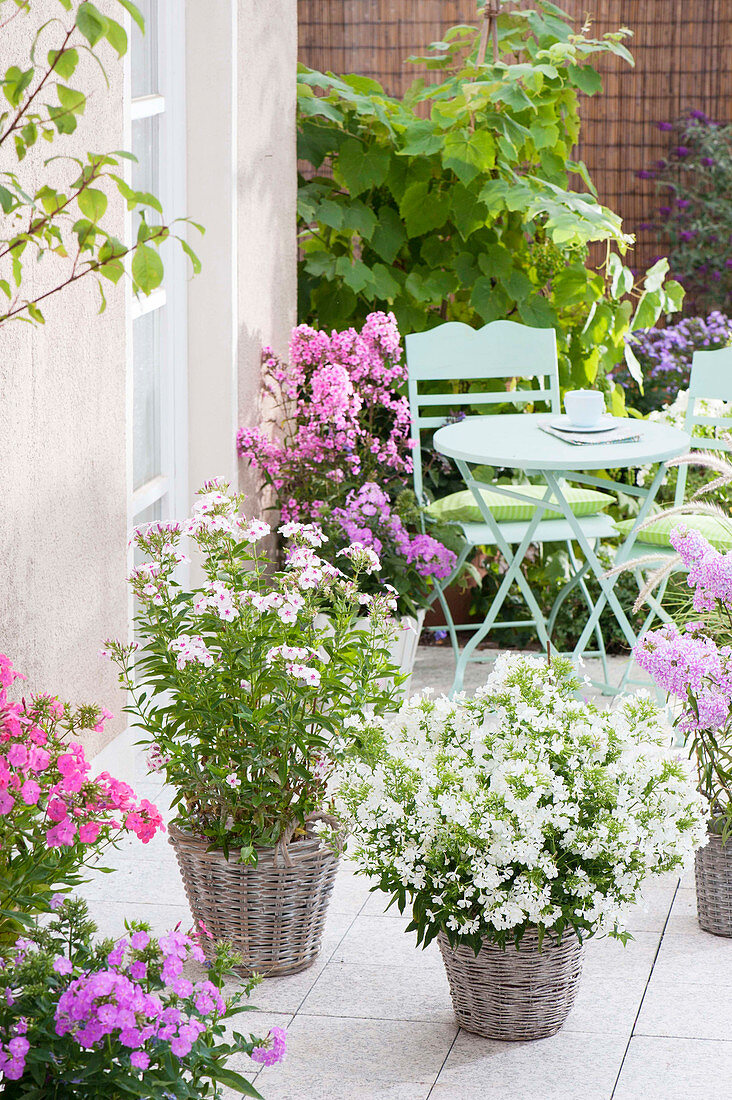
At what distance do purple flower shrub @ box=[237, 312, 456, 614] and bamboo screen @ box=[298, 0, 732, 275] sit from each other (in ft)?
7.95

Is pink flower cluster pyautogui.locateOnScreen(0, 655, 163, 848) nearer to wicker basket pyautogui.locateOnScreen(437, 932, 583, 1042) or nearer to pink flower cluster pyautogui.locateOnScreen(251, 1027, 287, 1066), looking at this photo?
pink flower cluster pyautogui.locateOnScreen(251, 1027, 287, 1066)

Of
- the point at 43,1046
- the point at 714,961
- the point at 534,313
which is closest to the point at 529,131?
the point at 534,313

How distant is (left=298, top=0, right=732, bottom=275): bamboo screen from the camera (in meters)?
6.72

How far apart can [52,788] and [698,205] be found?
5.58 meters

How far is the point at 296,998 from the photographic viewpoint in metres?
2.78

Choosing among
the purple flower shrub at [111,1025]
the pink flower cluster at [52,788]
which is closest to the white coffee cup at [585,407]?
the pink flower cluster at [52,788]

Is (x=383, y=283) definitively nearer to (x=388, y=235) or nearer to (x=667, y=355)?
(x=388, y=235)

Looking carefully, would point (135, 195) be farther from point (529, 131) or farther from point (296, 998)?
point (529, 131)

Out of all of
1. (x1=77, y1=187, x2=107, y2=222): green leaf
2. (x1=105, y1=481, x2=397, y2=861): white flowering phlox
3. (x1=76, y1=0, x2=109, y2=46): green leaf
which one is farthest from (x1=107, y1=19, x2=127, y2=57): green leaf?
(x1=105, y1=481, x2=397, y2=861): white flowering phlox

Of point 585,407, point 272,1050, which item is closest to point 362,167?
point 585,407

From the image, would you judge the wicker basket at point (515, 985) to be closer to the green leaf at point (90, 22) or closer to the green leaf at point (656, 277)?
the green leaf at point (90, 22)

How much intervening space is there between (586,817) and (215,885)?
0.79 meters

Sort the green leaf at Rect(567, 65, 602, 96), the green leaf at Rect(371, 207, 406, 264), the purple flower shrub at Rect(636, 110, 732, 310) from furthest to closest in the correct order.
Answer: the purple flower shrub at Rect(636, 110, 732, 310) → the green leaf at Rect(567, 65, 602, 96) → the green leaf at Rect(371, 207, 406, 264)

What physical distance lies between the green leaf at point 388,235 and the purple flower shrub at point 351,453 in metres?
0.53
